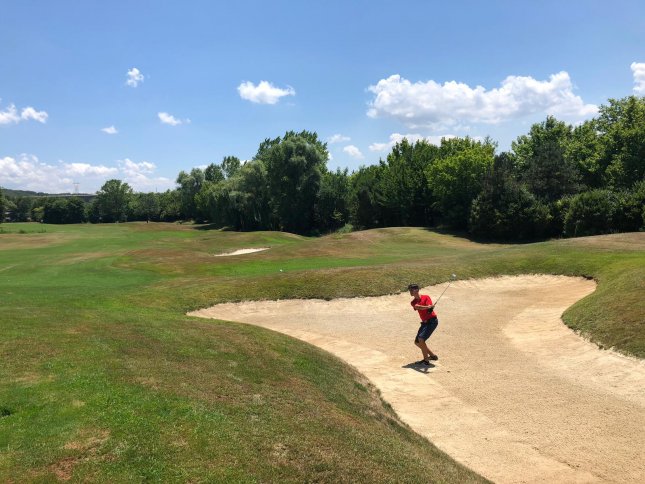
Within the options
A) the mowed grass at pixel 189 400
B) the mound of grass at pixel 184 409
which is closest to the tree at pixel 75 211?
the mowed grass at pixel 189 400

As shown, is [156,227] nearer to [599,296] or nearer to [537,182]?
[537,182]

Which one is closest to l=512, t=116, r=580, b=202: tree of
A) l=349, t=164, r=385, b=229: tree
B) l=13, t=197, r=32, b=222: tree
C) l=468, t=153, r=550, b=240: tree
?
l=468, t=153, r=550, b=240: tree

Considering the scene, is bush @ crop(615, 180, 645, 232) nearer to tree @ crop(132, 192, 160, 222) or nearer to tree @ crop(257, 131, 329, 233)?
tree @ crop(257, 131, 329, 233)

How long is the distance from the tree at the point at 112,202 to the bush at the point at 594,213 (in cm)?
15052

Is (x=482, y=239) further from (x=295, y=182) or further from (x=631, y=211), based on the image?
(x=295, y=182)

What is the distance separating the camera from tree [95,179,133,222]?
164 meters

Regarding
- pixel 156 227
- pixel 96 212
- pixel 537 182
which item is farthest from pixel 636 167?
pixel 96 212

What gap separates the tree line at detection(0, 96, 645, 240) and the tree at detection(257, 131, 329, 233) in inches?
7.5

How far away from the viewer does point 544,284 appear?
27391 millimetres

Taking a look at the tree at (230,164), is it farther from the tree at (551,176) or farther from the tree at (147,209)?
the tree at (551,176)

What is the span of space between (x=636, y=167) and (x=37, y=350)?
71.2 meters

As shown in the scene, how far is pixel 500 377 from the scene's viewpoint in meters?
14.4

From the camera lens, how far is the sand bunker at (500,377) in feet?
31.7

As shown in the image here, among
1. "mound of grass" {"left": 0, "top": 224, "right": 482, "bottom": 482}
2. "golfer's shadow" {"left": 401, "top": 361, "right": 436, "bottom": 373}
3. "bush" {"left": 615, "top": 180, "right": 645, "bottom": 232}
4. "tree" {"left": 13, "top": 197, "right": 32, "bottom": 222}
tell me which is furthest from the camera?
"tree" {"left": 13, "top": 197, "right": 32, "bottom": 222}
